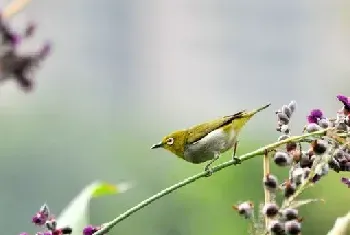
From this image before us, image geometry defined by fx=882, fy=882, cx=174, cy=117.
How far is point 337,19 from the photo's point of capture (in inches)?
256

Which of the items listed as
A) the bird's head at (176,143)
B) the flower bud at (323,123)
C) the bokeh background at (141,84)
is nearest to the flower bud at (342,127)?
the flower bud at (323,123)

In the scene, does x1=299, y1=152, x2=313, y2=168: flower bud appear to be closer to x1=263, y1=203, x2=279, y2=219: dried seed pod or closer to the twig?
x1=263, y1=203, x2=279, y2=219: dried seed pod

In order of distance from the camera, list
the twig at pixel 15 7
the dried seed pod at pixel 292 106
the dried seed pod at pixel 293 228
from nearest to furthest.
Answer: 1. the twig at pixel 15 7
2. the dried seed pod at pixel 293 228
3. the dried seed pod at pixel 292 106

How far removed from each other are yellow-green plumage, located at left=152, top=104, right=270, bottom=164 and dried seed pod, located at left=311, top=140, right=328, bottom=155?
0.07m

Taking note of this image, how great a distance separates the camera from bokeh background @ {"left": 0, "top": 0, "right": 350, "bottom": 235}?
157 inches

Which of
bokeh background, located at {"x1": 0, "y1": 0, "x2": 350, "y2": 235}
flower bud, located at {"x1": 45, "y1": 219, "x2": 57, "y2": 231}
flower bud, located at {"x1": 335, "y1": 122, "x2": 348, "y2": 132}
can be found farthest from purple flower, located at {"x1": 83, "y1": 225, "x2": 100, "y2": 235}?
bokeh background, located at {"x1": 0, "y1": 0, "x2": 350, "y2": 235}

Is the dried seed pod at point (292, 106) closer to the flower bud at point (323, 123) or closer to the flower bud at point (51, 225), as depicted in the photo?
the flower bud at point (323, 123)

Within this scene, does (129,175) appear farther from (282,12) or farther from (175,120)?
(282,12)

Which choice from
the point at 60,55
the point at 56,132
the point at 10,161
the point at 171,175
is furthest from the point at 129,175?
the point at 60,55

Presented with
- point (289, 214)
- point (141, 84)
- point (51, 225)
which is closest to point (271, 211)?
point (289, 214)

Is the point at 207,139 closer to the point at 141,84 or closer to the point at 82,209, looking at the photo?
the point at 82,209

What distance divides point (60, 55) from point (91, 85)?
0.48m

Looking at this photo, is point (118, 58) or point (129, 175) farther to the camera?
point (118, 58)

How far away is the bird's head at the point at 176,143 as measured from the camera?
0.48 metres
